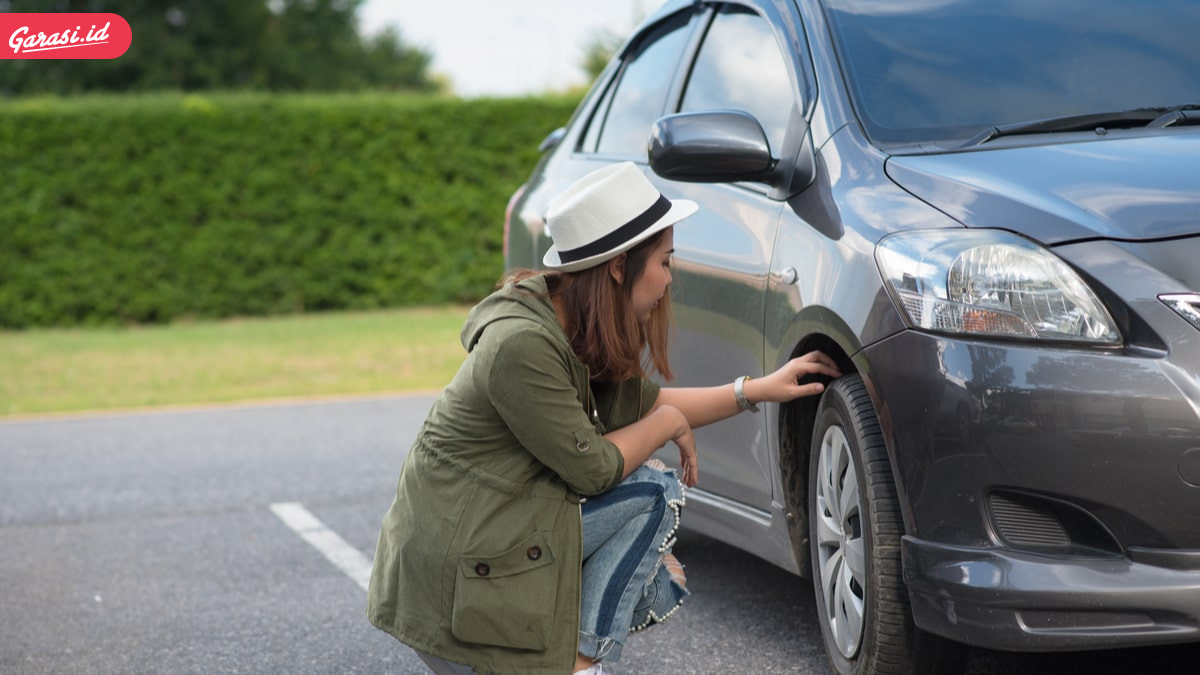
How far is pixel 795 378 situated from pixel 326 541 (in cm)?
283

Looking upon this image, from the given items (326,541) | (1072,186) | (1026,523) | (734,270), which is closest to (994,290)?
(1072,186)

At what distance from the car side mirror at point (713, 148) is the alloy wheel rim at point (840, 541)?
2.22ft

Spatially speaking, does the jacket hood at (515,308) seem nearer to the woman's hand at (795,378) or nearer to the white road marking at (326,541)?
the woman's hand at (795,378)

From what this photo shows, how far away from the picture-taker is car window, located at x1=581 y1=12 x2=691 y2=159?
4.59 meters

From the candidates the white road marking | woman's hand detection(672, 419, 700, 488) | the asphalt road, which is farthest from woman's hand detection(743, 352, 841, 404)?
the white road marking

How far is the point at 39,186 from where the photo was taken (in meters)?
15.4

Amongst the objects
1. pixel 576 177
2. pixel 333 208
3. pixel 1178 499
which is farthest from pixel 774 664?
pixel 333 208

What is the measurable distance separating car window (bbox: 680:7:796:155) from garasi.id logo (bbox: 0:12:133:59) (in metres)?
16.4

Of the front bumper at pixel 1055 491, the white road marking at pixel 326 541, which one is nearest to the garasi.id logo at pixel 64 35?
the white road marking at pixel 326 541

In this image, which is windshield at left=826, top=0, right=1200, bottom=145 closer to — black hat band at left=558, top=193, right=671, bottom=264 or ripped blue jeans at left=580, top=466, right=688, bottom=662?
black hat band at left=558, top=193, right=671, bottom=264

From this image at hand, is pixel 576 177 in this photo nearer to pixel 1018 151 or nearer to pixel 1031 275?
pixel 1018 151

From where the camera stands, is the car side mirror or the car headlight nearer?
the car headlight

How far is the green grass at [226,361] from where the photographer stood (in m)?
10.7

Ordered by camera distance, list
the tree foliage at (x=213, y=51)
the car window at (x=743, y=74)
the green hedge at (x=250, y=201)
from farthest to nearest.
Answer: the tree foliage at (x=213, y=51) → the green hedge at (x=250, y=201) → the car window at (x=743, y=74)
